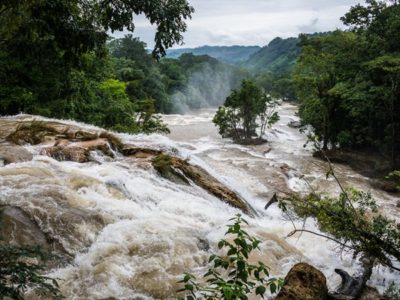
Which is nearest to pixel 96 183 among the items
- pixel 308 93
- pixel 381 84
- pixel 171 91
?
pixel 381 84

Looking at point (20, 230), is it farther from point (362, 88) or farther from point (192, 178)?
point (362, 88)

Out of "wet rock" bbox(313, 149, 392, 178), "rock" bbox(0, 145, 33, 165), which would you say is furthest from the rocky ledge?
"wet rock" bbox(313, 149, 392, 178)

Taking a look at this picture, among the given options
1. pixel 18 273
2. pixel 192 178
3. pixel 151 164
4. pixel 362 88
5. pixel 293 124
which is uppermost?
pixel 362 88

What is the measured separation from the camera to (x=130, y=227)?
20.4 ft

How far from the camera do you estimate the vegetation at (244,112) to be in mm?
27750

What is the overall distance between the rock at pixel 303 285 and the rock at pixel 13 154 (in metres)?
5.64

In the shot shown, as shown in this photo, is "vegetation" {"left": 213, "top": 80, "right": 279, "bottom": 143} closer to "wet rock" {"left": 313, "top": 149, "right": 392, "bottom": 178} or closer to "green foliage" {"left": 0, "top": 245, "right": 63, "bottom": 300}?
"wet rock" {"left": 313, "top": 149, "right": 392, "bottom": 178}

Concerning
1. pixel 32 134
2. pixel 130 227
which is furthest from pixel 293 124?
pixel 130 227

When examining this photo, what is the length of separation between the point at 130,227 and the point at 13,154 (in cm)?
351

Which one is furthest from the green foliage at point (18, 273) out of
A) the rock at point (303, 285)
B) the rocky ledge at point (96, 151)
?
the rocky ledge at point (96, 151)

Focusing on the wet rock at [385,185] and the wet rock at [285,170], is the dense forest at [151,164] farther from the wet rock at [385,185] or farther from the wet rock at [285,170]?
the wet rock at [385,185]

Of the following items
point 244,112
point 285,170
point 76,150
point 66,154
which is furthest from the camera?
point 244,112

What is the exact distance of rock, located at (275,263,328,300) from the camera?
4922 mm

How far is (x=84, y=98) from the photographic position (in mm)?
17281
